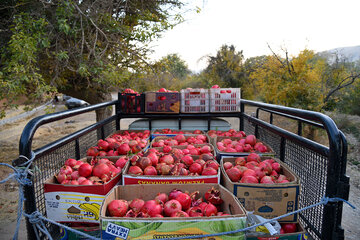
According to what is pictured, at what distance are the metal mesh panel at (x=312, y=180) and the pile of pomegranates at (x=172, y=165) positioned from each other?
809 mm

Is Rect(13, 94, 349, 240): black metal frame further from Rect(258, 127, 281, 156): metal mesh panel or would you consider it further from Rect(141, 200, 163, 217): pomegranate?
Rect(141, 200, 163, 217): pomegranate

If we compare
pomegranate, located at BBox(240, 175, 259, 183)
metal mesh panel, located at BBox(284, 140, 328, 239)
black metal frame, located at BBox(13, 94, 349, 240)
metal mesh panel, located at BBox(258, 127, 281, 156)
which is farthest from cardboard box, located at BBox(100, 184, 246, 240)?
metal mesh panel, located at BBox(258, 127, 281, 156)

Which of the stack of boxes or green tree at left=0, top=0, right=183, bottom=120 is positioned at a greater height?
green tree at left=0, top=0, right=183, bottom=120

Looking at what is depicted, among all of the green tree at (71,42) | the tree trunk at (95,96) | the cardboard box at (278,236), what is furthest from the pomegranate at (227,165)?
the tree trunk at (95,96)

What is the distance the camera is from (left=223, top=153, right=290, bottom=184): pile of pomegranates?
2129mm

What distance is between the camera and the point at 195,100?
4719 mm

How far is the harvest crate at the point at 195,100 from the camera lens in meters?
4.69

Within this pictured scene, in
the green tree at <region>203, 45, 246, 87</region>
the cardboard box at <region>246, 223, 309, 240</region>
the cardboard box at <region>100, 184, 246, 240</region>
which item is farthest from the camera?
the green tree at <region>203, 45, 246, 87</region>

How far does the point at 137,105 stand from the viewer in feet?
15.3

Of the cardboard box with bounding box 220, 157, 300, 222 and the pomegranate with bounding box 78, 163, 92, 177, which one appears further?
the pomegranate with bounding box 78, 163, 92, 177

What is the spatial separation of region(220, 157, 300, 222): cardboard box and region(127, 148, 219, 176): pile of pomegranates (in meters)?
0.39

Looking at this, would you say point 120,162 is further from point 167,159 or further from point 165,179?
point 165,179

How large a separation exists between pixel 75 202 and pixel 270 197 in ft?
5.18

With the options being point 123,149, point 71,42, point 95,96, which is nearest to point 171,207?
point 123,149
